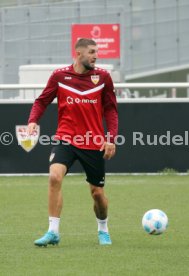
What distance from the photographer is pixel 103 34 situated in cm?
2761

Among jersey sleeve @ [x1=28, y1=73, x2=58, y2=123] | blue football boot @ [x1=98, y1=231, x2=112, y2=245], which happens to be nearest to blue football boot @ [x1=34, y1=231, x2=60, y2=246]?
blue football boot @ [x1=98, y1=231, x2=112, y2=245]

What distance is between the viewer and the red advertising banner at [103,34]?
27.3 meters

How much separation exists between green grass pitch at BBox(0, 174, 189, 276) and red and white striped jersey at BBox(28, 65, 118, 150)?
109cm

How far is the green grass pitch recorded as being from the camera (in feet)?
28.8

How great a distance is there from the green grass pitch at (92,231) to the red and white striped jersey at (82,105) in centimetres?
109

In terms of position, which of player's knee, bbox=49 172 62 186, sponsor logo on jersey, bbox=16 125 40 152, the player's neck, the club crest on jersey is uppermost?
the player's neck

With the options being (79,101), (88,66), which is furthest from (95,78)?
(79,101)

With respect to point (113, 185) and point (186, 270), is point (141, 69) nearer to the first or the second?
point (113, 185)

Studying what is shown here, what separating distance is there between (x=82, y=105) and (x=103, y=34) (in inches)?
691

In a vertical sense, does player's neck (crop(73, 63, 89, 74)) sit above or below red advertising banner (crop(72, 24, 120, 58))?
above

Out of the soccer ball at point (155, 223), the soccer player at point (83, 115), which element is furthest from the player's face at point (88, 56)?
the soccer ball at point (155, 223)

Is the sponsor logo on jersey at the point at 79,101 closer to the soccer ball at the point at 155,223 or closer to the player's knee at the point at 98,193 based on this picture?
the player's knee at the point at 98,193

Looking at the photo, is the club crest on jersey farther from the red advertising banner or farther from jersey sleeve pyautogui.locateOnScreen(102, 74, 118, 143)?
the red advertising banner

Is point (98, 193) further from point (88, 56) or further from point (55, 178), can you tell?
point (88, 56)
